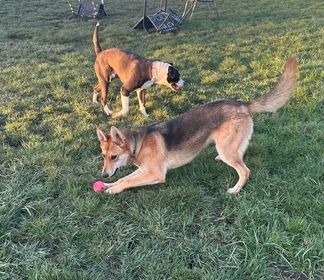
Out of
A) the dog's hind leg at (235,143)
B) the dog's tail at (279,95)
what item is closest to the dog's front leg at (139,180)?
the dog's hind leg at (235,143)

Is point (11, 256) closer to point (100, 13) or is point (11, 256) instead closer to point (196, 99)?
point (196, 99)

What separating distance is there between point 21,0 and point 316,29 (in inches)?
425

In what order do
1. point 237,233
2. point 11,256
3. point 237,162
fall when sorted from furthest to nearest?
point 237,162
point 237,233
point 11,256

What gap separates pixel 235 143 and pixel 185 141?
51 cm

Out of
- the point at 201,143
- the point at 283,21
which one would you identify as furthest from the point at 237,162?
the point at 283,21

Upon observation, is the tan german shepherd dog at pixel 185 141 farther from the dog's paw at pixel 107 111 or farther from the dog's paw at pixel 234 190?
the dog's paw at pixel 107 111

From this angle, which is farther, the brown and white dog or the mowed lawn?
the brown and white dog

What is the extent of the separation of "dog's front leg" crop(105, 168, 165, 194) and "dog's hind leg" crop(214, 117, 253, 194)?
0.69 m

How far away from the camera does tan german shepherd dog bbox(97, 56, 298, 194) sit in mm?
4188

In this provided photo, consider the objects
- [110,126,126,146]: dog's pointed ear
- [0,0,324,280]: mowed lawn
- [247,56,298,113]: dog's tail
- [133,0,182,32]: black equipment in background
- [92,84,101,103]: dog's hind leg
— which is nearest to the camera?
[0,0,324,280]: mowed lawn

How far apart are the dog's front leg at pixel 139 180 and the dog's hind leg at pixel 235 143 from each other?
685mm

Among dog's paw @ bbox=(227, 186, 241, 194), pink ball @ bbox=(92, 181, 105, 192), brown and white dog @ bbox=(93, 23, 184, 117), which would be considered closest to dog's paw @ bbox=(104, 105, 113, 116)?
brown and white dog @ bbox=(93, 23, 184, 117)

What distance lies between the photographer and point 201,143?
4.31 metres

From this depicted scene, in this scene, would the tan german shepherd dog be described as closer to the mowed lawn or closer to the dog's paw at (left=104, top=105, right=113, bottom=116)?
the mowed lawn
